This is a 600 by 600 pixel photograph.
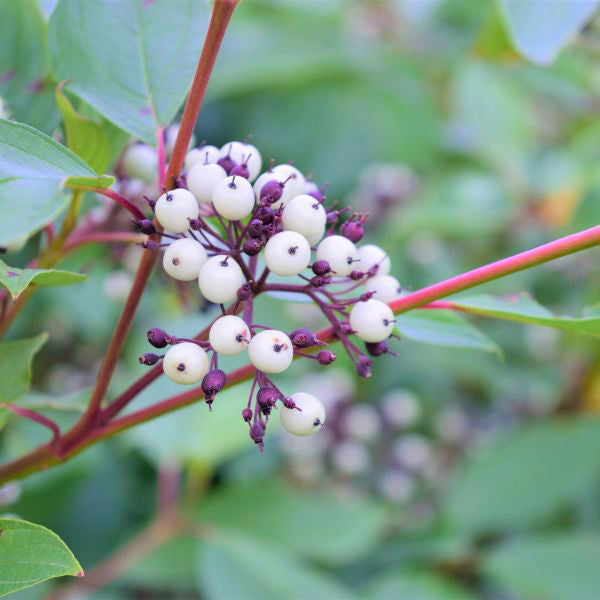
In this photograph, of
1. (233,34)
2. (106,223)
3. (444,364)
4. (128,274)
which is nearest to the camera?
(106,223)

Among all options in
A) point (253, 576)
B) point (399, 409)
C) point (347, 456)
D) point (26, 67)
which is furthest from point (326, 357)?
point (399, 409)

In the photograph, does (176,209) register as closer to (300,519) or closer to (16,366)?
(16,366)

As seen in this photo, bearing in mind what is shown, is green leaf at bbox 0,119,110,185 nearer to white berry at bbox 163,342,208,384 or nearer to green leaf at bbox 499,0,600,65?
white berry at bbox 163,342,208,384

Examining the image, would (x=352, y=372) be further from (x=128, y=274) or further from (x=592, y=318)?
(x=592, y=318)

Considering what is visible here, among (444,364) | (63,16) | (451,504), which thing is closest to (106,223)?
(63,16)

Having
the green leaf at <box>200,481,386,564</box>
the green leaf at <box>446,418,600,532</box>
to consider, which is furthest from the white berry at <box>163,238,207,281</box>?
the green leaf at <box>446,418,600,532</box>

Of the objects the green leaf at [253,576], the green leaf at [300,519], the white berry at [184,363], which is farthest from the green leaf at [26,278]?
the green leaf at [300,519]

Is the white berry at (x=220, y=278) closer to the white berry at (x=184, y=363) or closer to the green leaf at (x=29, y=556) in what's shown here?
the white berry at (x=184, y=363)
